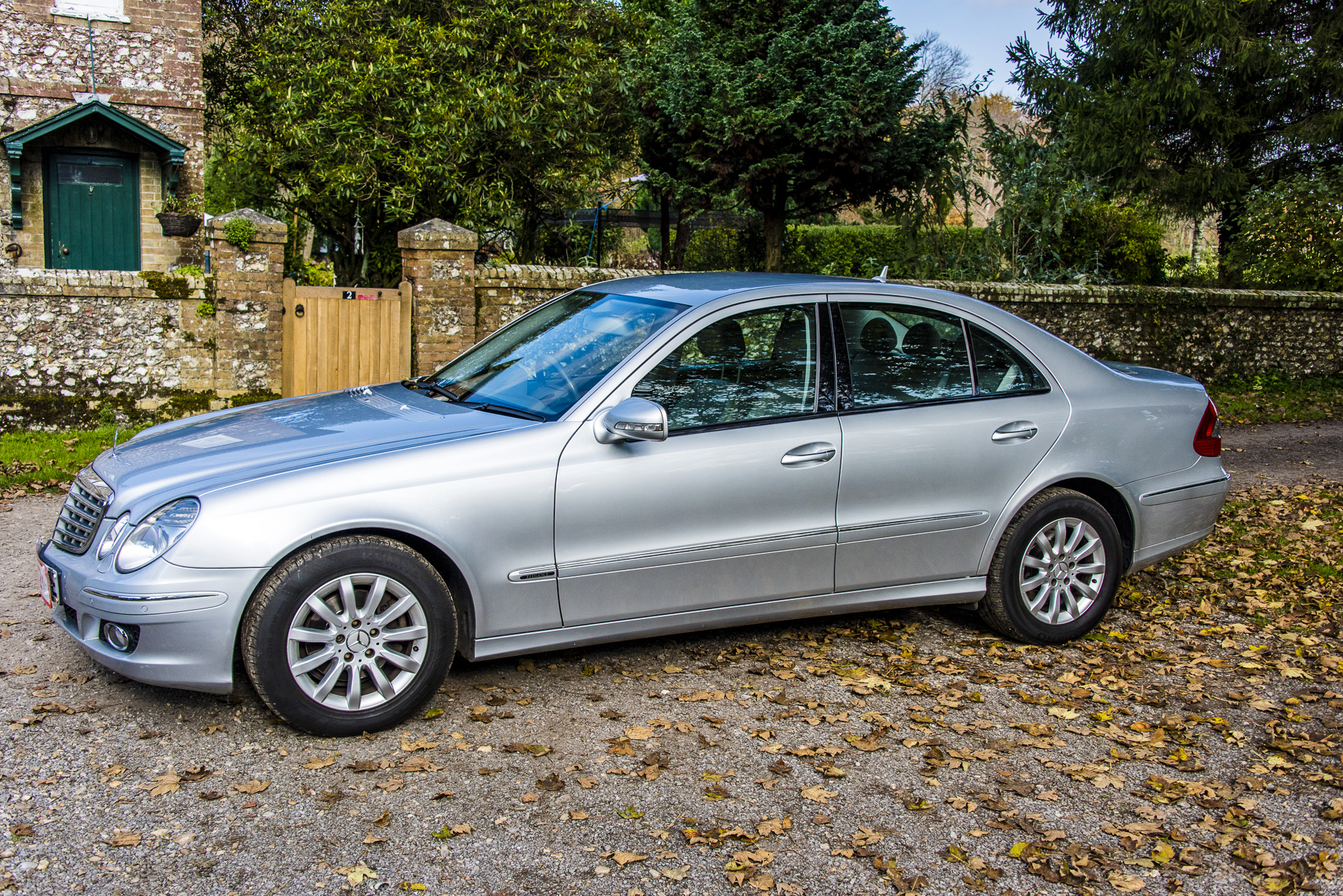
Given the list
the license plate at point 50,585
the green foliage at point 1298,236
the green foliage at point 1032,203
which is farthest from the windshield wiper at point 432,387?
the green foliage at point 1298,236

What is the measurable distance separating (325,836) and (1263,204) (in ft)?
63.5

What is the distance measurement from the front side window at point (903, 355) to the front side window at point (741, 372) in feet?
0.73

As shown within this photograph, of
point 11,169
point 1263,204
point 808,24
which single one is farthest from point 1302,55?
point 11,169

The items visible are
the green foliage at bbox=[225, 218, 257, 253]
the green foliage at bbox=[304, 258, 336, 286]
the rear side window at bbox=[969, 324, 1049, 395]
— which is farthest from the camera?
the green foliage at bbox=[304, 258, 336, 286]

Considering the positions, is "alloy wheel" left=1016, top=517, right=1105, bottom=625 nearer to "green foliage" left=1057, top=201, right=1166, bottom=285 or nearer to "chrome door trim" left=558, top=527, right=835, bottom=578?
"chrome door trim" left=558, top=527, right=835, bottom=578

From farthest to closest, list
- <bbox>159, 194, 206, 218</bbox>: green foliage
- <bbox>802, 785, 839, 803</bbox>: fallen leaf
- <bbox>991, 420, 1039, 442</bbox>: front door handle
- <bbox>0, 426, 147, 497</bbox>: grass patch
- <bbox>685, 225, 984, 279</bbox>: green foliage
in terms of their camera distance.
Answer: <bbox>159, 194, 206, 218</bbox>: green foliage, <bbox>685, 225, 984, 279</bbox>: green foliage, <bbox>0, 426, 147, 497</bbox>: grass patch, <bbox>991, 420, 1039, 442</bbox>: front door handle, <bbox>802, 785, 839, 803</bbox>: fallen leaf

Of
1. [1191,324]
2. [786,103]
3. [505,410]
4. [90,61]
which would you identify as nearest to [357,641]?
[505,410]

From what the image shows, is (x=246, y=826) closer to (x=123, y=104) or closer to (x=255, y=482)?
(x=255, y=482)

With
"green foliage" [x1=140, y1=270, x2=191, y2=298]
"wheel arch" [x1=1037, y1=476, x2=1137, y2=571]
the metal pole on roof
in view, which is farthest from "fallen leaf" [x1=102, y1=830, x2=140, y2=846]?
the metal pole on roof

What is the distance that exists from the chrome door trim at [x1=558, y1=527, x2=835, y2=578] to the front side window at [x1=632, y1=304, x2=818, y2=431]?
494mm

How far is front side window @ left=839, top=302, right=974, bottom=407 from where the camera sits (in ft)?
16.2

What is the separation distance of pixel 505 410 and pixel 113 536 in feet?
5.07

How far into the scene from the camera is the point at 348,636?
3943mm

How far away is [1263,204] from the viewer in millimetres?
18391
